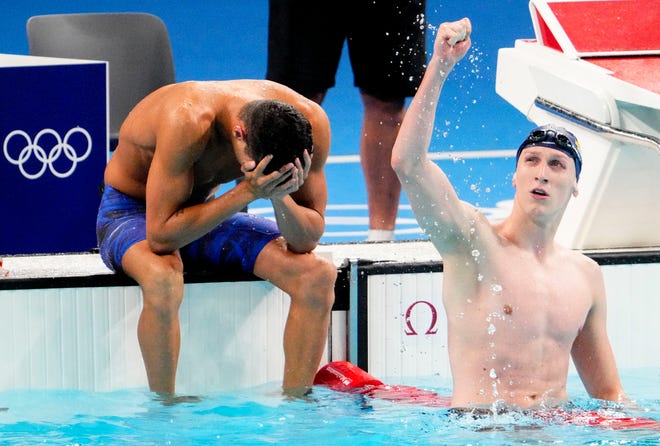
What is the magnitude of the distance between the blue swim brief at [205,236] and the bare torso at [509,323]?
0.99 metres

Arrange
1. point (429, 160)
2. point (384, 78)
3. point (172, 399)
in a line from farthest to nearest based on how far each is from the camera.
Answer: point (384, 78) → point (172, 399) → point (429, 160)

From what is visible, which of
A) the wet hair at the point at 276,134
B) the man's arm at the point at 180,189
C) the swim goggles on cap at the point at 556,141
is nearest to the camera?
the swim goggles on cap at the point at 556,141

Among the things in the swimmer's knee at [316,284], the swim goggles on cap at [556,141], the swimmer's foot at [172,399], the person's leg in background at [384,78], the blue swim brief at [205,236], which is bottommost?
the swimmer's foot at [172,399]

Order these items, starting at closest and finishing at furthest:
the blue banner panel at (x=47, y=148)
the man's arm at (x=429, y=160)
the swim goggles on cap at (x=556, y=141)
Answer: the man's arm at (x=429, y=160)
the swim goggles on cap at (x=556, y=141)
the blue banner panel at (x=47, y=148)

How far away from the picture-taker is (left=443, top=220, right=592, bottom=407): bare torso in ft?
9.87

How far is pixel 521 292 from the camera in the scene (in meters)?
3.07

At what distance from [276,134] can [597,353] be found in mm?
1065

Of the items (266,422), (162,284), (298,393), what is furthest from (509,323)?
(162,284)

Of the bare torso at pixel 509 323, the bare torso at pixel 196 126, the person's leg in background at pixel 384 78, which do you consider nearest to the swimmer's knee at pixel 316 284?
the bare torso at pixel 196 126

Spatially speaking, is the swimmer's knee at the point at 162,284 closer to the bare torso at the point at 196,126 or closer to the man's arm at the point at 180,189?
the man's arm at the point at 180,189

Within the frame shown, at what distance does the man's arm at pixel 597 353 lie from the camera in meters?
3.17

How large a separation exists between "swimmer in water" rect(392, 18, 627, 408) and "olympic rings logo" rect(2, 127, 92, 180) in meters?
1.58

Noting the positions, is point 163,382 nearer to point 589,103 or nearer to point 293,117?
point 293,117

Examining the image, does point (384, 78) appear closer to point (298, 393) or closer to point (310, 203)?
point (310, 203)
